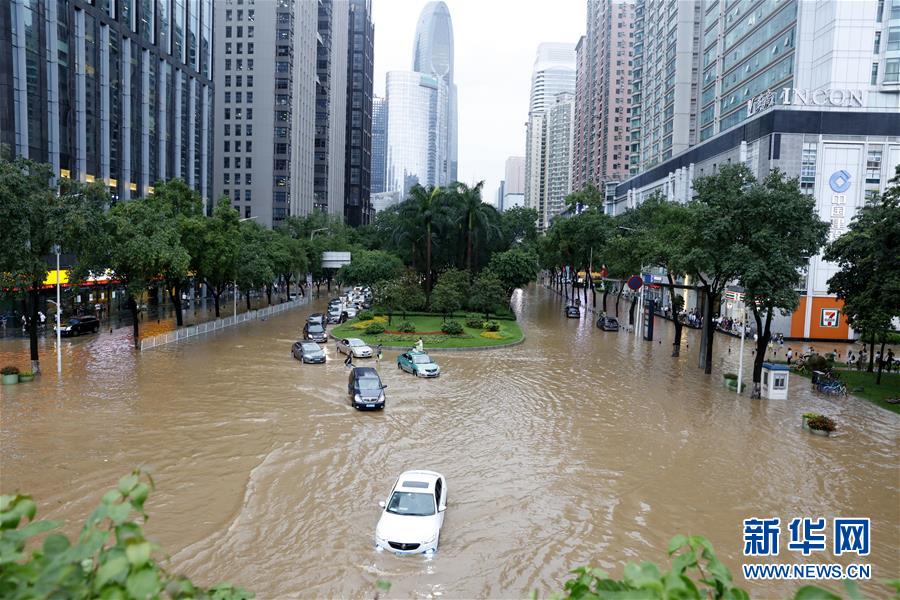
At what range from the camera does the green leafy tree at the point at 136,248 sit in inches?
1358

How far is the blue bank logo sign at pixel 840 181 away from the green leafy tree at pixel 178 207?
48740 millimetres

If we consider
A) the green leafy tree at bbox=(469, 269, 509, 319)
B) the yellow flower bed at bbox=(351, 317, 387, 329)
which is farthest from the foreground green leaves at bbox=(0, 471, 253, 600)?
the green leafy tree at bbox=(469, 269, 509, 319)

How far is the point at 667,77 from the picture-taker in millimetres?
Answer: 94188

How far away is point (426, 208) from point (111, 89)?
3046 centimetres

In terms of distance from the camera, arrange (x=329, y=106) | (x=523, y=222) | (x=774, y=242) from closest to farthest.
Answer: (x=774, y=242) → (x=523, y=222) → (x=329, y=106)

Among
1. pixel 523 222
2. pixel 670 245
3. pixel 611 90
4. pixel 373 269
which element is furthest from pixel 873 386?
pixel 611 90

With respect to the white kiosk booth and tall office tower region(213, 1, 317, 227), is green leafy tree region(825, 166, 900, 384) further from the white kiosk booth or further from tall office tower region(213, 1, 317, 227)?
tall office tower region(213, 1, 317, 227)

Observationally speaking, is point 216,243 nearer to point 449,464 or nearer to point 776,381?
point 449,464

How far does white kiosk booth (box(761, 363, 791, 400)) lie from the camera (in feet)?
99.9

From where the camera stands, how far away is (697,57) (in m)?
88.9

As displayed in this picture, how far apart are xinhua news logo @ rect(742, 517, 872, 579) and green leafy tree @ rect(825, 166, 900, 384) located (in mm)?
16281

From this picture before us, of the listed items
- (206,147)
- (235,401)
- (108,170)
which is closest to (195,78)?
(206,147)

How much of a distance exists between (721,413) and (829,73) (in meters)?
36.6

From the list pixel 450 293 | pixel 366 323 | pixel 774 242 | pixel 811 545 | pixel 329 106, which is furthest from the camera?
pixel 329 106
